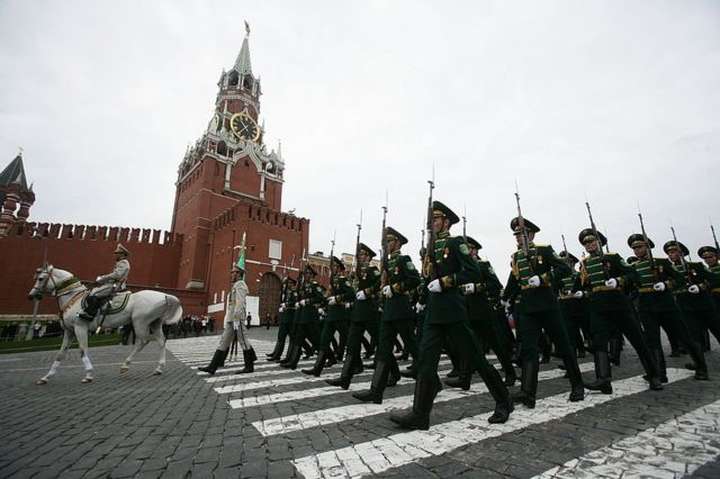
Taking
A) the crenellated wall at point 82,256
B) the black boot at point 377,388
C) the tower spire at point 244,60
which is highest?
the tower spire at point 244,60

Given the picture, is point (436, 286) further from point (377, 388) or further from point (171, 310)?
point (171, 310)

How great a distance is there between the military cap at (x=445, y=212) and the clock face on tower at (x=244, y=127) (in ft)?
167

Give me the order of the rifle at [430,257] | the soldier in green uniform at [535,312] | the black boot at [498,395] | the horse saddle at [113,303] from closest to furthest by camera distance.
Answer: the black boot at [498,395] → the rifle at [430,257] → the soldier in green uniform at [535,312] → the horse saddle at [113,303]

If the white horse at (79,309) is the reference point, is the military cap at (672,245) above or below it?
above

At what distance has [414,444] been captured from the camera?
117 inches

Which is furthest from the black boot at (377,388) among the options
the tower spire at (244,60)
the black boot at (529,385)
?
the tower spire at (244,60)

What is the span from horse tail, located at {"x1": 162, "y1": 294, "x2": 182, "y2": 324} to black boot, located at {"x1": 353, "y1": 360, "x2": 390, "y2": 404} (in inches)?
242

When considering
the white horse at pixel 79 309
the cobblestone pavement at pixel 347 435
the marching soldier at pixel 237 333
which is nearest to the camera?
the cobblestone pavement at pixel 347 435

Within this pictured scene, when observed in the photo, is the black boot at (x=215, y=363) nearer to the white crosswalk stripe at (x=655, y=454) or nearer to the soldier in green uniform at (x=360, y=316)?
the soldier in green uniform at (x=360, y=316)

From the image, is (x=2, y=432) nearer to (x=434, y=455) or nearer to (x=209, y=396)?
(x=209, y=396)

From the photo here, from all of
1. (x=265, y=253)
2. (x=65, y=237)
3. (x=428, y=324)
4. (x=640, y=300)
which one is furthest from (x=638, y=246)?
(x=65, y=237)

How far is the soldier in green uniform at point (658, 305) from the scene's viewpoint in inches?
221

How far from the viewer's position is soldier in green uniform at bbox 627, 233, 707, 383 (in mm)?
5625

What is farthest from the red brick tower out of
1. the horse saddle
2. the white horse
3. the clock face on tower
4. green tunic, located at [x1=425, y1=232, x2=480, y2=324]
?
green tunic, located at [x1=425, y1=232, x2=480, y2=324]
